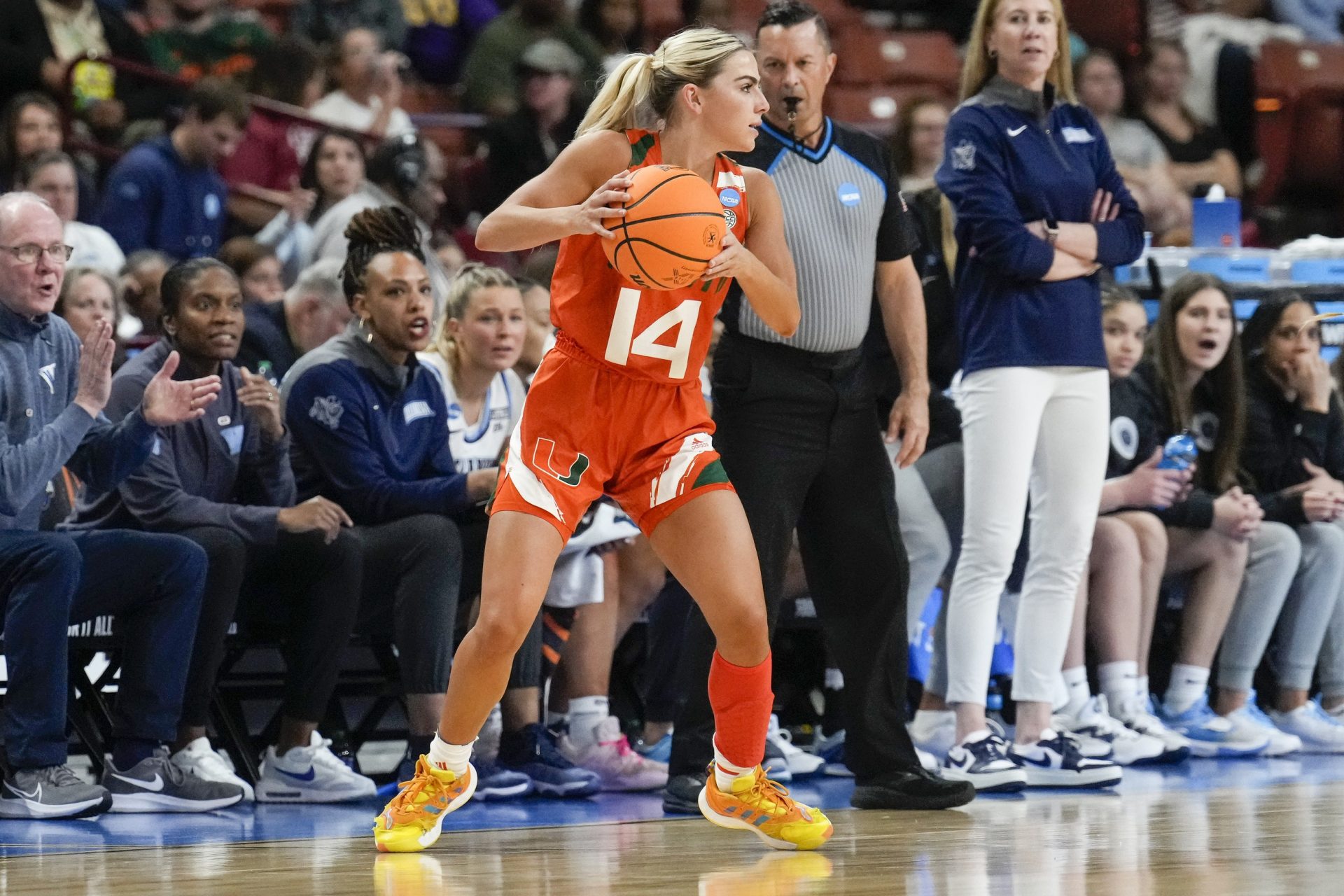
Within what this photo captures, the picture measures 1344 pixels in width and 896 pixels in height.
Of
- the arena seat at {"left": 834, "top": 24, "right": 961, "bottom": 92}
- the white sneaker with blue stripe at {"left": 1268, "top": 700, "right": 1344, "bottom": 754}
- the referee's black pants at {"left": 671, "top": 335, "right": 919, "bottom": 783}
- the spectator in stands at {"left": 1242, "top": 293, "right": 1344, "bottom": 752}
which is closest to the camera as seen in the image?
the referee's black pants at {"left": 671, "top": 335, "right": 919, "bottom": 783}

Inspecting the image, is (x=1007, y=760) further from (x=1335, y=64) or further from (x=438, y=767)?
(x=1335, y=64)

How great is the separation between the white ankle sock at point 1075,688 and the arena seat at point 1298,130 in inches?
236

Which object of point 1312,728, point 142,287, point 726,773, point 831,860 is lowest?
point 1312,728

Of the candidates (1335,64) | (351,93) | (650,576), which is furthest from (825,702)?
(1335,64)

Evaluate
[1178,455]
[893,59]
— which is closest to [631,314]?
[1178,455]

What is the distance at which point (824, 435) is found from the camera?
4.76 m

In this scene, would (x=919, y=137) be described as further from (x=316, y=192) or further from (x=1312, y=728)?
(x=1312, y=728)

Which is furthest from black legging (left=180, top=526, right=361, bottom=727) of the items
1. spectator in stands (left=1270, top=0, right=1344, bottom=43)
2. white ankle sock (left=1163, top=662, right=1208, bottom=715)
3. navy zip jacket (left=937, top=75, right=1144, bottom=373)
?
spectator in stands (left=1270, top=0, right=1344, bottom=43)

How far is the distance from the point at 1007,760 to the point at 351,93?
6.05 meters

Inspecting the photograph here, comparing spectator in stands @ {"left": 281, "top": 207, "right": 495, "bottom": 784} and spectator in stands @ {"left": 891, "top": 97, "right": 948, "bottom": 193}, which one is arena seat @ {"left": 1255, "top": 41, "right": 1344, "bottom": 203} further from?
spectator in stands @ {"left": 281, "top": 207, "right": 495, "bottom": 784}

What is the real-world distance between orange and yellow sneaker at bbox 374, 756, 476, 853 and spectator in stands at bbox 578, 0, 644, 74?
24.1 feet

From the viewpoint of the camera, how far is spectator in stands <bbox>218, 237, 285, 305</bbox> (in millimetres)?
7430

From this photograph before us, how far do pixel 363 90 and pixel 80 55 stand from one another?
4.91ft

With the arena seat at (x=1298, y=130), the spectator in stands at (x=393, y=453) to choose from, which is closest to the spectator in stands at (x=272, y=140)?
the spectator in stands at (x=393, y=453)
